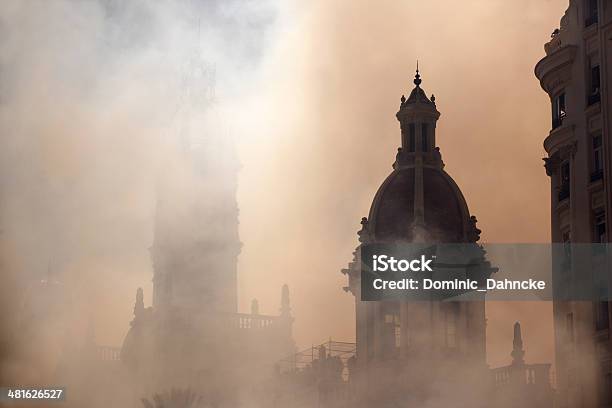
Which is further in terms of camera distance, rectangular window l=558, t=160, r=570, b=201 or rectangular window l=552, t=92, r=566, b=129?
rectangular window l=552, t=92, r=566, b=129

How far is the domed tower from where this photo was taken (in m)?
45.1

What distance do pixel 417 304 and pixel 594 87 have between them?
10227mm

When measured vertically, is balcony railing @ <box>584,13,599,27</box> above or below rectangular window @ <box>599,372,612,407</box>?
above

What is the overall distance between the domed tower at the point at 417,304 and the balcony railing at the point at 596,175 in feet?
26.0

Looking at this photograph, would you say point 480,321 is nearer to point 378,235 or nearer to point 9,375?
point 378,235

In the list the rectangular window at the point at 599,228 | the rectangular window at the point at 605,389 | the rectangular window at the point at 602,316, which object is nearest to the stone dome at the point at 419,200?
the rectangular window at the point at 599,228

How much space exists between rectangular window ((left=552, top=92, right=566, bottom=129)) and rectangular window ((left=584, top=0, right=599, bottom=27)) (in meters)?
2.16

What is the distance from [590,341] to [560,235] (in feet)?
12.1

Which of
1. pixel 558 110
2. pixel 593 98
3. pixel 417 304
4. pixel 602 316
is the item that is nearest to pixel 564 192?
pixel 558 110

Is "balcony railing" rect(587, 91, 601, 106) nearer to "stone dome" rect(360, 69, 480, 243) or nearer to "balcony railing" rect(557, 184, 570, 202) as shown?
"balcony railing" rect(557, 184, 570, 202)

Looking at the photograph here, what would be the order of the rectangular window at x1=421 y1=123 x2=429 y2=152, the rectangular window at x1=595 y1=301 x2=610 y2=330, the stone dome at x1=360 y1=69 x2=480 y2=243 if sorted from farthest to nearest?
the rectangular window at x1=421 y1=123 x2=429 y2=152 → the stone dome at x1=360 y1=69 x2=480 y2=243 → the rectangular window at x1=595 y1=301 x2=610 y2=330

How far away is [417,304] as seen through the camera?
45.8 meters

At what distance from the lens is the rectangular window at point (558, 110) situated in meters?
40.1

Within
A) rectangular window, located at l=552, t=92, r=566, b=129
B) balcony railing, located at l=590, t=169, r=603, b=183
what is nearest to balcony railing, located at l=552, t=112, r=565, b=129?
rectangular window, located at l=552, t=92, r=566, b=129
